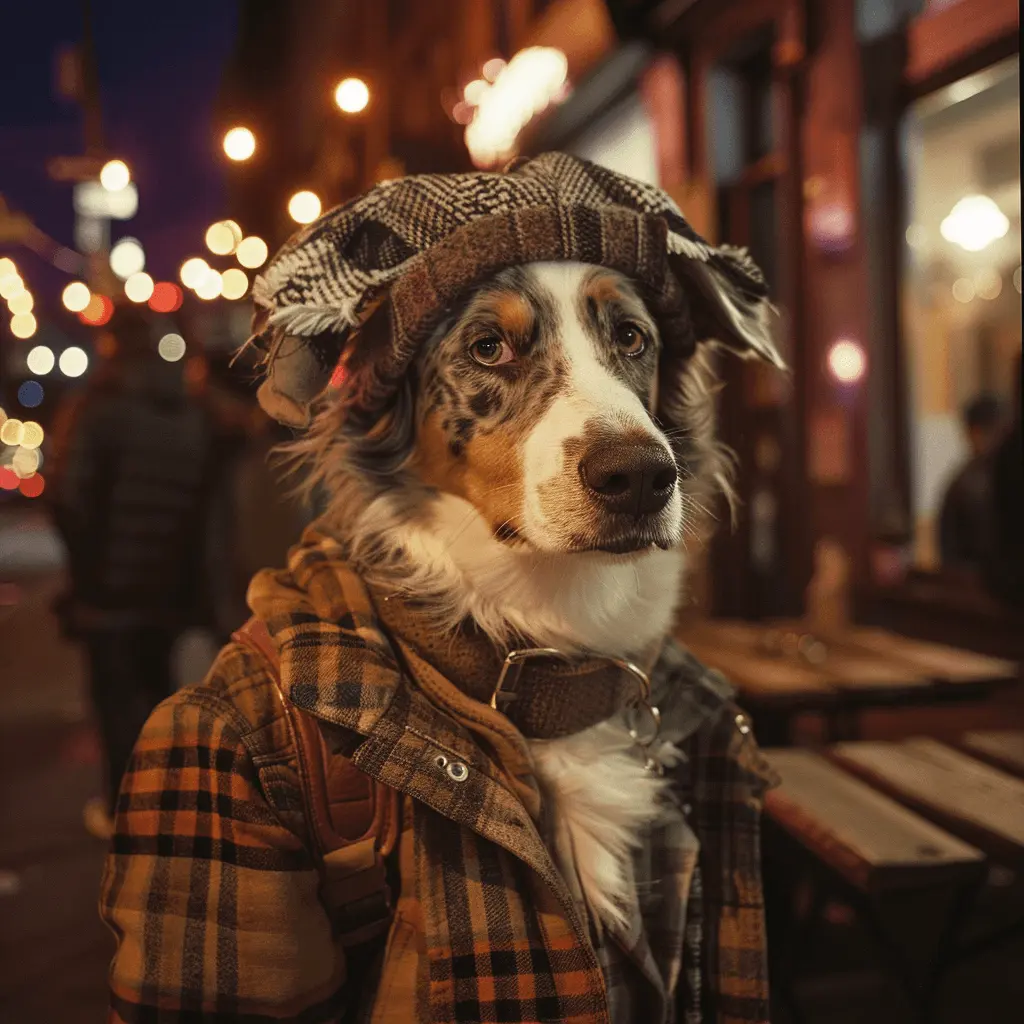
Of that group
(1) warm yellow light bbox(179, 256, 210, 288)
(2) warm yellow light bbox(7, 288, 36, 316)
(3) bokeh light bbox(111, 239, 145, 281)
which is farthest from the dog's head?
(2) warm yellow light bbox(7, 288, 36, 316)

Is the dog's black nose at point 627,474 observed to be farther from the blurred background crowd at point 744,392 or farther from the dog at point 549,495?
the blurred background crowd at point 744,392

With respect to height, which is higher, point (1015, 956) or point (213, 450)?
point (213, 450)

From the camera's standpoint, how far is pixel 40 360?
24.8m

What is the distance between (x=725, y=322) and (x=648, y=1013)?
1180 millimetres

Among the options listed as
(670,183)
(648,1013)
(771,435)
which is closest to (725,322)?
(648,1013)

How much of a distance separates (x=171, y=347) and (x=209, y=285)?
15.9ft

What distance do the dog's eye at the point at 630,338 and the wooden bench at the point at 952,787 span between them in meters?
1.39

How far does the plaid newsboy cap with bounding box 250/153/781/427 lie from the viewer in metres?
1.44

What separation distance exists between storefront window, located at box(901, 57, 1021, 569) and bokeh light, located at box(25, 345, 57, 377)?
2384 cm

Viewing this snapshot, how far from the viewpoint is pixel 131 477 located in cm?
417

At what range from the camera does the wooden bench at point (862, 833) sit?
2.07 m

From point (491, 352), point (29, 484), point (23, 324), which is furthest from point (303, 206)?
point (29, 484)

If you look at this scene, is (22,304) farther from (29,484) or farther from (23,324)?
(29,484)

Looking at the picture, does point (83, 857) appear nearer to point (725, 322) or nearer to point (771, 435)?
point (725, 322)
